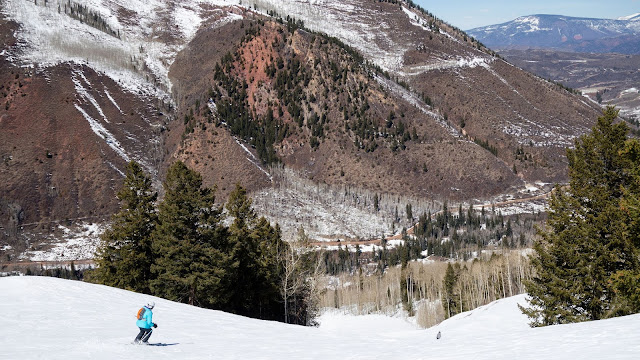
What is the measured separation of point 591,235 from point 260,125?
123 meters

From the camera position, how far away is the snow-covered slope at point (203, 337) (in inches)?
656

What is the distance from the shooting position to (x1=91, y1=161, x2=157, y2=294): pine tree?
38.9 m

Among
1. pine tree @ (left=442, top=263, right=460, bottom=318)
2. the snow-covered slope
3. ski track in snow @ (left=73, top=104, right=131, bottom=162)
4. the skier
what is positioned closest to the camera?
the snow-covered slope

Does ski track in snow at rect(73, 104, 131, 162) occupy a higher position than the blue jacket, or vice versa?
ski track in snow at rect(73, 104, 131, 162)

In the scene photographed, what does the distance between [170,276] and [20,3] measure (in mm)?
169527

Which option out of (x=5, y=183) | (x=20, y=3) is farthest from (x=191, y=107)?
(x=20, y=3)

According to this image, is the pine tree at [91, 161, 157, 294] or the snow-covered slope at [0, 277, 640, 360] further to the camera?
the pine tree at [91, 161, 157, 294]

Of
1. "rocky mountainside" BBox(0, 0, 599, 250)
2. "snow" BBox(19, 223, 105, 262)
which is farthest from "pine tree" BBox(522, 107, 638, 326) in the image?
"rocky mountainside" BBox(0, 0, 599, 250)

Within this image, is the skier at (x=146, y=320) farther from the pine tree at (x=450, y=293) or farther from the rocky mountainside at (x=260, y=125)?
the rocky mountainside at (x=260, y=125)

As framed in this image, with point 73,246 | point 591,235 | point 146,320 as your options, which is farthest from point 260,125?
point 146,320

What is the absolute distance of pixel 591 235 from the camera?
2444 centimetres

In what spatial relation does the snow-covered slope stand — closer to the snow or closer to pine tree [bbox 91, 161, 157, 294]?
pine tree [bbox 91, 161, 157, 294]

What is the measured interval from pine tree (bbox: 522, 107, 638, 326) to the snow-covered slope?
4.16 m

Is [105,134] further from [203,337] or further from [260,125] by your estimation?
[203,337]
